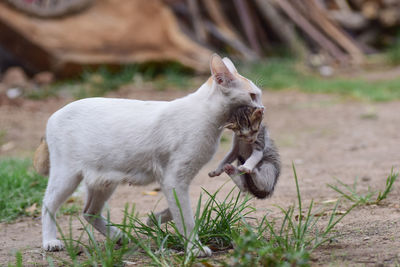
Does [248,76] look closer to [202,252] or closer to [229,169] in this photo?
[229,169]

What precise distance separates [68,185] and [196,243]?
0.81 m

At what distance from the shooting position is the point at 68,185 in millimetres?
2842

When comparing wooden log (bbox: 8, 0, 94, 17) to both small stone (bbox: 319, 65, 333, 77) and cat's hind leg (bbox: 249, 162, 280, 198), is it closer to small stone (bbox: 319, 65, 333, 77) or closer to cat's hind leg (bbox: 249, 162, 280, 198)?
small stone (bbox: 319, 65, 333, 77)

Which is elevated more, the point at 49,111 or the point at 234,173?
the point at 49,111

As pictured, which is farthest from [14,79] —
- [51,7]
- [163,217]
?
[163,217]

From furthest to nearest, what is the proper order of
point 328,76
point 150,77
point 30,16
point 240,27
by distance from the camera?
point 240,27 < point 328,76 < point 150,77 < point 30,16

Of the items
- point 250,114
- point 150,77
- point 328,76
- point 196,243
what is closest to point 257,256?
point 196,243

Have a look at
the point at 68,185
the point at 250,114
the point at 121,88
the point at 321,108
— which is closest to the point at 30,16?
the point at 121,88

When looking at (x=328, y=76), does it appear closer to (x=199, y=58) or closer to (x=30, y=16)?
(x=199, y=58)

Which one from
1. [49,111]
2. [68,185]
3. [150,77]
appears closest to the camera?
[68,185]

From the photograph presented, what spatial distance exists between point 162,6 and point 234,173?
22.1ft

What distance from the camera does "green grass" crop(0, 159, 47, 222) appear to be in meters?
3.73

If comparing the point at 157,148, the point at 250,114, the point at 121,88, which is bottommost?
the point at 157,148

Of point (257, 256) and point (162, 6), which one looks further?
point (162, 6)
